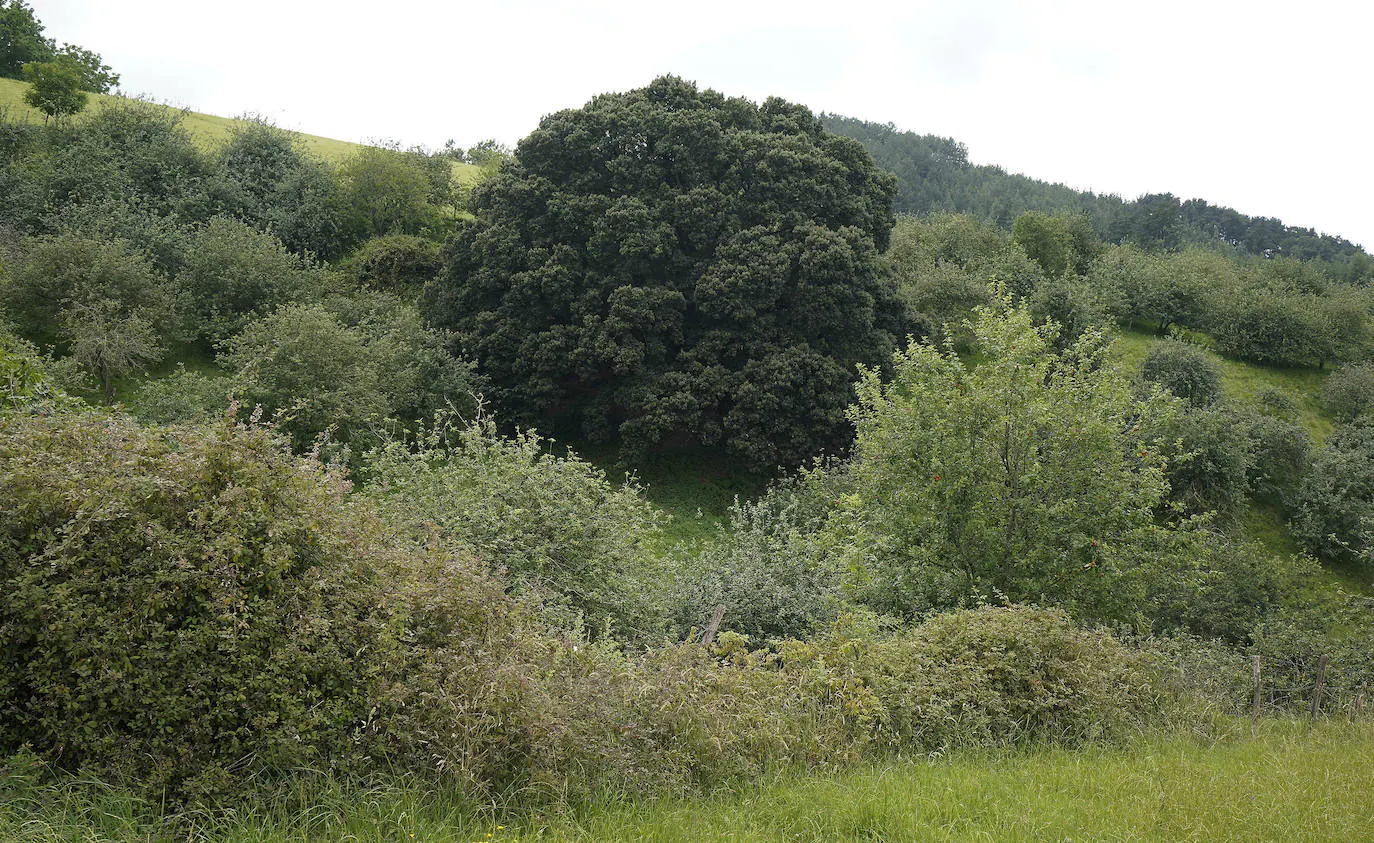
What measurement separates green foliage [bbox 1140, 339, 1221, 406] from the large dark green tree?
13334 mm

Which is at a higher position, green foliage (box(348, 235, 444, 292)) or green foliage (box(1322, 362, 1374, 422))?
green foliage (box(1322, 362, 1374, 422))

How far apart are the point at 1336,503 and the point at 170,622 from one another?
3526cm

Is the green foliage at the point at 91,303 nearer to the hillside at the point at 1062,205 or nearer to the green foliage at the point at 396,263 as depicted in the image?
the green foliage at the point at 396,263

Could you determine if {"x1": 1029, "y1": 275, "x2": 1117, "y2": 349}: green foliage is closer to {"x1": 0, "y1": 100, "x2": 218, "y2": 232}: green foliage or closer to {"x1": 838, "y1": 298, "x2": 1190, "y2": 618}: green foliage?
{"x1": 838, "y1": 298, "x2": 1190, "y2": 618}: green foliage

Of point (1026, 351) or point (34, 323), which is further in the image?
point (34, 323)

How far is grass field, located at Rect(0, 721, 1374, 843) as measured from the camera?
427cm

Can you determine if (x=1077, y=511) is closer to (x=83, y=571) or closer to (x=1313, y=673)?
(x=1313, y=673)

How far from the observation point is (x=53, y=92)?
110ft

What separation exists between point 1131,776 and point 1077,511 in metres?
7.51

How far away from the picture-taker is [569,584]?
1220 cm

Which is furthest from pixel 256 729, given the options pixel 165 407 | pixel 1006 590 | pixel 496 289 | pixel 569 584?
pixel 496 289

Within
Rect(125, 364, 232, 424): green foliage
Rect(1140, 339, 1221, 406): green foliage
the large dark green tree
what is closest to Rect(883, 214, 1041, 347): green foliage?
the large dark green tree

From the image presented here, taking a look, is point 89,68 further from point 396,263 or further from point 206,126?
point 396,263

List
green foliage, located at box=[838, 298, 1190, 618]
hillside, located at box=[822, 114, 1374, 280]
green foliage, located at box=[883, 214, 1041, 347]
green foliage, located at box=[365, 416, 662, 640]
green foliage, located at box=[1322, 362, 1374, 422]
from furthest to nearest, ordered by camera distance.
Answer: hillside, located at box=[822, 114, 1374, 280]
green foliage, located at box=[1322, 362, 1374, 422]
green foliage, located at box=[883, 214, 1041, 347]
green foliage, located at box=[838, 298, 1190, 618]
green foliage, located at box=[365, 416, 662, 640]
